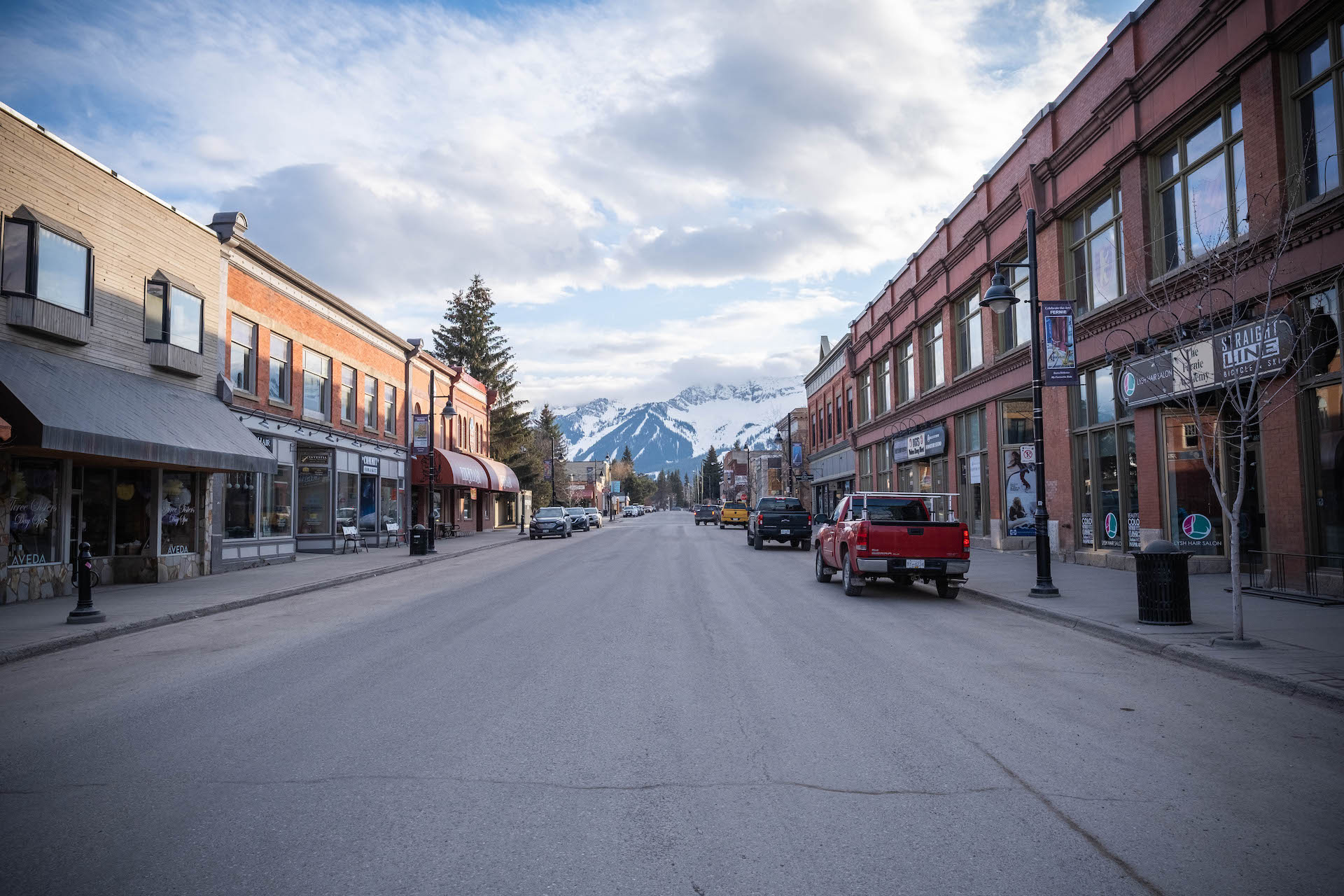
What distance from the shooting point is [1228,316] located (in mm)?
14273

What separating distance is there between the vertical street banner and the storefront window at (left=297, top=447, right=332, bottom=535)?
23.1 m

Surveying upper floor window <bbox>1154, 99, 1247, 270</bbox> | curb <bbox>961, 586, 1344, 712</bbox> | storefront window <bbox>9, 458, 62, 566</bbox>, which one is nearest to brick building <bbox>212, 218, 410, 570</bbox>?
storefront window <bbox>9, 458, 62, 566</bbox>

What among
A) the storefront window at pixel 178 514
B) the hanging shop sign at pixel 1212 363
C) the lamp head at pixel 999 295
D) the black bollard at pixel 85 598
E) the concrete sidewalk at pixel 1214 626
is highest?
the lamp head at pixel 999 295

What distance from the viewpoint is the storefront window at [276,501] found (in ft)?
77.7

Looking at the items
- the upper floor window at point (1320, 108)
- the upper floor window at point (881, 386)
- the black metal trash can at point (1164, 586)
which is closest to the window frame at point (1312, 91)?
the upper floor window at point (1320, 108)

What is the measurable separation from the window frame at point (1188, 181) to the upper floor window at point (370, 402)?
2653cm

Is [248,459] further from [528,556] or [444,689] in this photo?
[444,689]

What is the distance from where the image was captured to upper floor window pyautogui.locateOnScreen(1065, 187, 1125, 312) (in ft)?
60.4

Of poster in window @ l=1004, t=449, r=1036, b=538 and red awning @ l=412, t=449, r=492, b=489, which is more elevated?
red awning @ l=412, t=449, r=492, b=489

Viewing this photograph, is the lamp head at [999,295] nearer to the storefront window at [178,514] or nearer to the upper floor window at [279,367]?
the storefront window at [178,514]

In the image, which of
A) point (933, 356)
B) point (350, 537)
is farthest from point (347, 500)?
point (933, 356)

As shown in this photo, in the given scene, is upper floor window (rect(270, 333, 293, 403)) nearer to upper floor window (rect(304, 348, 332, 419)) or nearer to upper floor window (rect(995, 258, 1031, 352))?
upper floor window (rect(304, 348, 332, 419))

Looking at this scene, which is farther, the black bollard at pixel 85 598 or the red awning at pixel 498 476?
the red awning at pixel 498 476

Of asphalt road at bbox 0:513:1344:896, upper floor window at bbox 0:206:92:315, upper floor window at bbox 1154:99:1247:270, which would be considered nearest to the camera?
asphalt road at bbox 0:513:1344:896
